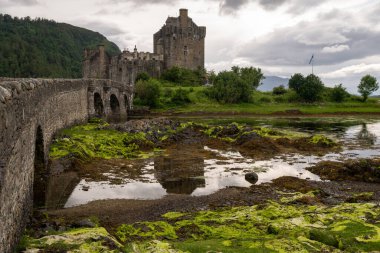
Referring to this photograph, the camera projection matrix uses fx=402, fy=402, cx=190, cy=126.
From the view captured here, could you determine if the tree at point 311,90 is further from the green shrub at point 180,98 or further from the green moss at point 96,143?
the green moss at point 96,143

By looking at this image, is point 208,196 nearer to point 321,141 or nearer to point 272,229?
point 272,229

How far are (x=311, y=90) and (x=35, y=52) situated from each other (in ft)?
349

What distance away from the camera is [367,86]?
8769cm

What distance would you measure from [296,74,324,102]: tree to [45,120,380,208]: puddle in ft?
166

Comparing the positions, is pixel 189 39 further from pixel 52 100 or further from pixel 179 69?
pixel 52 100

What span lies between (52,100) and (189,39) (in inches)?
3160

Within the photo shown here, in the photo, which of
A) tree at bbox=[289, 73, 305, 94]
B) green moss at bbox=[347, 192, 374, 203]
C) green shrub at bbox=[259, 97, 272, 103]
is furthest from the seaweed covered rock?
tree at bbox=[289, 73, 305, 94]

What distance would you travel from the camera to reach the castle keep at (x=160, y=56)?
93562mm

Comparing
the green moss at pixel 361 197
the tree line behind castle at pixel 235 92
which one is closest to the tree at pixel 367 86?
the tree line behind castle at pixel 235 92

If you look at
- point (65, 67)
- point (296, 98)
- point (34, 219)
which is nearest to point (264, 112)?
point (296, 98)

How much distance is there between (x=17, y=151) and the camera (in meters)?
10.9

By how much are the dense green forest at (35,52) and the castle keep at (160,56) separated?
41.6m

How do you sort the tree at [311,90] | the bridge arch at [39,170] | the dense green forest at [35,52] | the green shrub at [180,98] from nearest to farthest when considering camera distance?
the bridge arch at [39,170], the green shrub at [180,98], the tree at [311,90], the dense green forest at [35,52]

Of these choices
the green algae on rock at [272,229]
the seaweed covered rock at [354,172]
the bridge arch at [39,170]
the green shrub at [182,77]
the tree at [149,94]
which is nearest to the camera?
the green algae on rock at [272,229]
